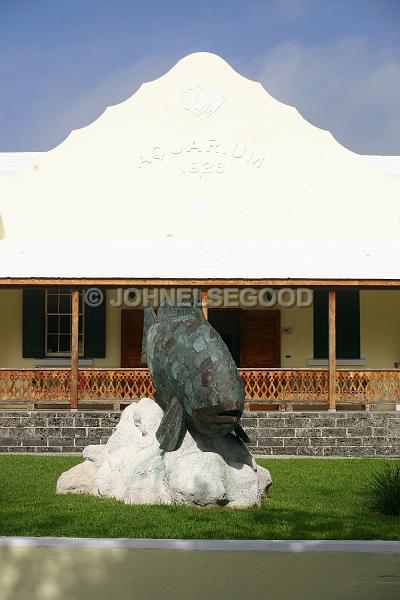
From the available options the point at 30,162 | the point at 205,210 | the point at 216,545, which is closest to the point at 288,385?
the point at 205,210

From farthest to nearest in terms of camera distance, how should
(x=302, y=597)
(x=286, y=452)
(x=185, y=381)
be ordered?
1. (x=286, y=452)
2. (x=185, y=381)
3. (x=302, y=597)

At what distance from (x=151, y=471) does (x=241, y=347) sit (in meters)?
9.86

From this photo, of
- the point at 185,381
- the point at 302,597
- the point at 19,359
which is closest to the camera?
the point at 302,597

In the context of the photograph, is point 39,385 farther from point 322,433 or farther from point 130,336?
point 322,433

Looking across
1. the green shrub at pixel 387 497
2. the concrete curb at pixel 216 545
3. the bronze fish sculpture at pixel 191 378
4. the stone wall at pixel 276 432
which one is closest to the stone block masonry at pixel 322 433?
the stone wall at pixel 276 432

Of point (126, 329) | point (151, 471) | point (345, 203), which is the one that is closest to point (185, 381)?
point (151, 471)

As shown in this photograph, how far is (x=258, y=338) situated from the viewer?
19562 millimetres

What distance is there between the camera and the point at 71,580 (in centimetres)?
687

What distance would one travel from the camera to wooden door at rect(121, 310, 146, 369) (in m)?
19.3

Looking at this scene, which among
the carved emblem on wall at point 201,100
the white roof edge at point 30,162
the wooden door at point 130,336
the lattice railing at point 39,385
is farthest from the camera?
the white roof edge at point 30,162

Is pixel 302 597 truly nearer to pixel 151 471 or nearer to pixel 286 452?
pixel 151 471

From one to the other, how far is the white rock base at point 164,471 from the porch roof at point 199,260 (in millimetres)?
5796

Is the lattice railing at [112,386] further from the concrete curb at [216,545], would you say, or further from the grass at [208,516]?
the concrete curb at [216,545]

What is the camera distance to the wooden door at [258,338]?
19.5 metres
